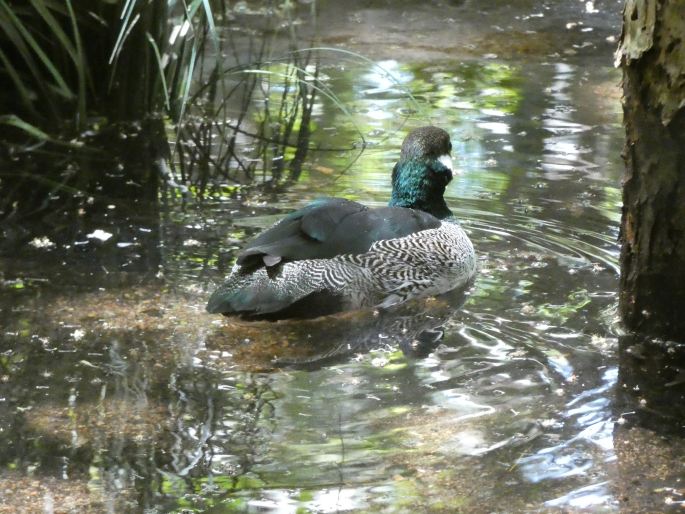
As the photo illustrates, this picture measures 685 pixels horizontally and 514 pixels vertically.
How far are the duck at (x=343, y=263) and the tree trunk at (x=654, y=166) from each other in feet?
3.40

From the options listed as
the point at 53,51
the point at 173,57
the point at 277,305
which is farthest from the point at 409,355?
the point at 53,51

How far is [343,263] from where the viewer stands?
17.7 ft

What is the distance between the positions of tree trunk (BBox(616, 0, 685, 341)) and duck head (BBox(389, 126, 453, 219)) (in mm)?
1503

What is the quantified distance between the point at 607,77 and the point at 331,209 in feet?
15.1

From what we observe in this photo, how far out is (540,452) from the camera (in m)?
4.05

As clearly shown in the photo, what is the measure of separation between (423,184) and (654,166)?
182 cm

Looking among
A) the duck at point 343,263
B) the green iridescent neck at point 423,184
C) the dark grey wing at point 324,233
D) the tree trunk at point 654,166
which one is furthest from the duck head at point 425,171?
the tree trunk at point 654,166

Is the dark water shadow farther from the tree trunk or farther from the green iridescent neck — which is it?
the tree trunk

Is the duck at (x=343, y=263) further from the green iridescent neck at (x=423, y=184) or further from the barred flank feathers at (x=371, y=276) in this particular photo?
the green iridescent neck at (x=423, y=184)

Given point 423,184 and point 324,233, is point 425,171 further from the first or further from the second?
point 324,233

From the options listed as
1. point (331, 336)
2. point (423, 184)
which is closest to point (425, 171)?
point (423, 184)

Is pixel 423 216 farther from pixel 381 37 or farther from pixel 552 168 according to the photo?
pixel 381 37

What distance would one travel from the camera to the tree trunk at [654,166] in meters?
4.37

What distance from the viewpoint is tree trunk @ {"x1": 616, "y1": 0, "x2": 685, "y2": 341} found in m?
4.37
